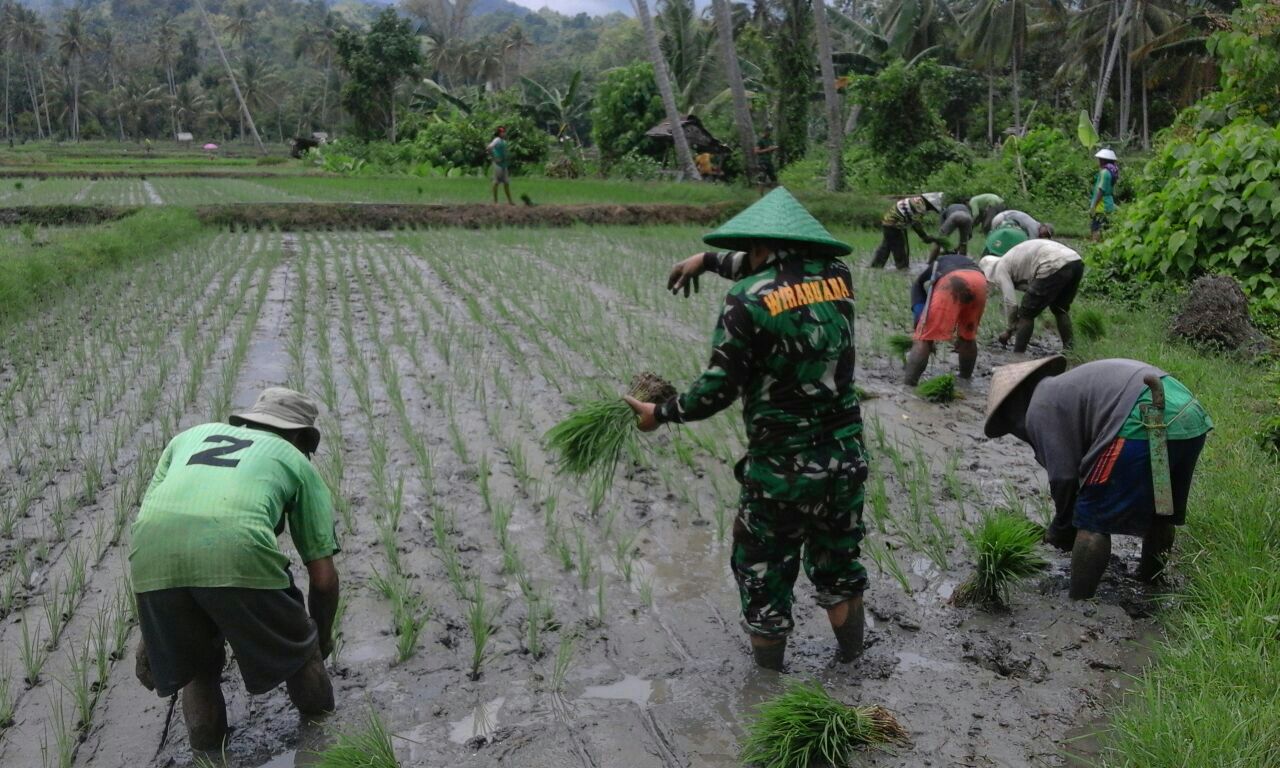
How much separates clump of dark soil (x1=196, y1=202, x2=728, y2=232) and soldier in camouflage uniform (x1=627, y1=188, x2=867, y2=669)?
1175 cm

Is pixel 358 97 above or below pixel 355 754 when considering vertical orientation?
above

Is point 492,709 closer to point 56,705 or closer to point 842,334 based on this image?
point 56,705

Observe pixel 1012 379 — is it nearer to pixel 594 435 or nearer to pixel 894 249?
pixel 594 435

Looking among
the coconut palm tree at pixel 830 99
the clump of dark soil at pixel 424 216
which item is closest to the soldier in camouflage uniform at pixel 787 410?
the clump of dark soil at pixel 424 216

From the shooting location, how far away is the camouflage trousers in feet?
8.98

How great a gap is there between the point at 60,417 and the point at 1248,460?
5566 millimetres

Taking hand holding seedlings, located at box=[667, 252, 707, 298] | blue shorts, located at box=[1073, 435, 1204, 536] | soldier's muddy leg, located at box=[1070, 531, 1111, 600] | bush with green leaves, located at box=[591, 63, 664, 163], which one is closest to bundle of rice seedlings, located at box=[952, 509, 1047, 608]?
soldier's muddy leg, located at box=[1070, 531, 1111, 600]

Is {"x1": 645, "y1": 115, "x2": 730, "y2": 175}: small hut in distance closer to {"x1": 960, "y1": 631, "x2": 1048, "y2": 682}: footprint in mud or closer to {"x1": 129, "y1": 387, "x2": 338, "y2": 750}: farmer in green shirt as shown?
{"x1": 960, "y1": 631, "x2": 1048, "y2": 682}: footprint in mud

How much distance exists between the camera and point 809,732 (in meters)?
2.37

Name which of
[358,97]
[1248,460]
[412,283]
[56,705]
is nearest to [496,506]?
[56,705]

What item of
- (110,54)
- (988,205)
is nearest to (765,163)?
(988,205)

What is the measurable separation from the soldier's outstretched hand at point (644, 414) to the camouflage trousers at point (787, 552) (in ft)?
1.10

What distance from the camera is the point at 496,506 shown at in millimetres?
4023

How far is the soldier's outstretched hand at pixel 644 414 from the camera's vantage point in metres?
2.87
